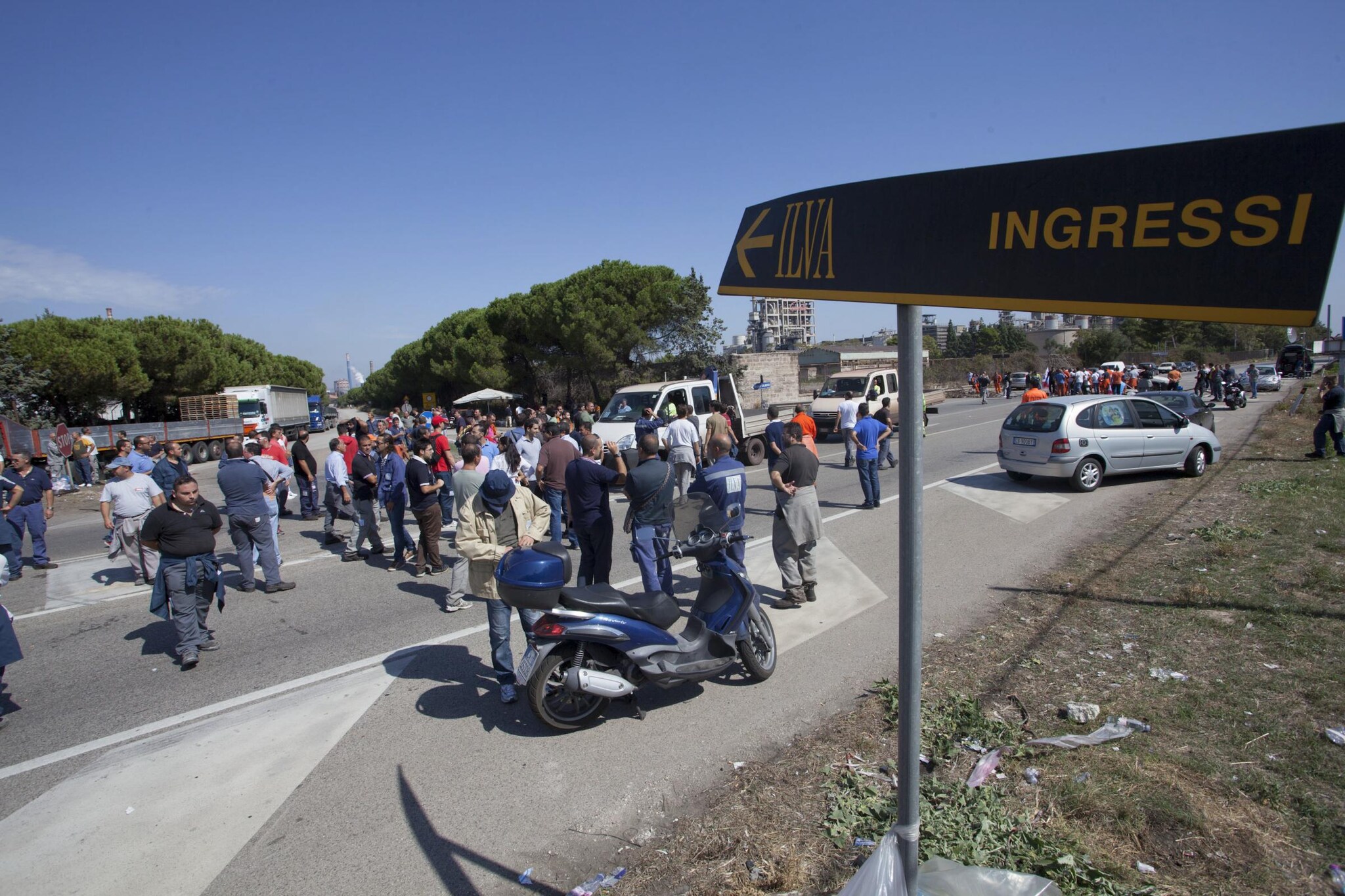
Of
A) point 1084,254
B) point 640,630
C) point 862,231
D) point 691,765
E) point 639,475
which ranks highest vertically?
point 862,231

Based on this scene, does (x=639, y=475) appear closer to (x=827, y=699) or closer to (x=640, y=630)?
(x=640, y=630)

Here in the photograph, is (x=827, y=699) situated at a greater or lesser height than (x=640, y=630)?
lesser

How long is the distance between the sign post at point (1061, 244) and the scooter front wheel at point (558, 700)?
112 inches

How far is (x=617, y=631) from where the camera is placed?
185 inches

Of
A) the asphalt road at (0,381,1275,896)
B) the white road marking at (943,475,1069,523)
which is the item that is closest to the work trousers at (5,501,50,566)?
the asphalt road at (0,381,1275,896)

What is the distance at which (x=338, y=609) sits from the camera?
7688 mm

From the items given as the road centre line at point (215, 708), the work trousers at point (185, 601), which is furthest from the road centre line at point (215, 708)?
the work trousers at point (185, 601)

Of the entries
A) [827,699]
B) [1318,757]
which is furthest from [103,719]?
[1318,757]

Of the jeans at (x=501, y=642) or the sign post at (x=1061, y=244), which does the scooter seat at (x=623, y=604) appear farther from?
the sign post at (x=1061, y=244)

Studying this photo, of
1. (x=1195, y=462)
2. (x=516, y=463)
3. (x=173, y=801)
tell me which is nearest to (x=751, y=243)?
(x=173, y=801)

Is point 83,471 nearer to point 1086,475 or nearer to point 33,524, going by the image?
point 33,524

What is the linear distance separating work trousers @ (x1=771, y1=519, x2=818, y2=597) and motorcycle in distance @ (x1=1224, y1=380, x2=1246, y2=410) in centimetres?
2808

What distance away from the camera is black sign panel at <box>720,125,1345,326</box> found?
118cm

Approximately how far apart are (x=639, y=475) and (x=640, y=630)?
191cm
